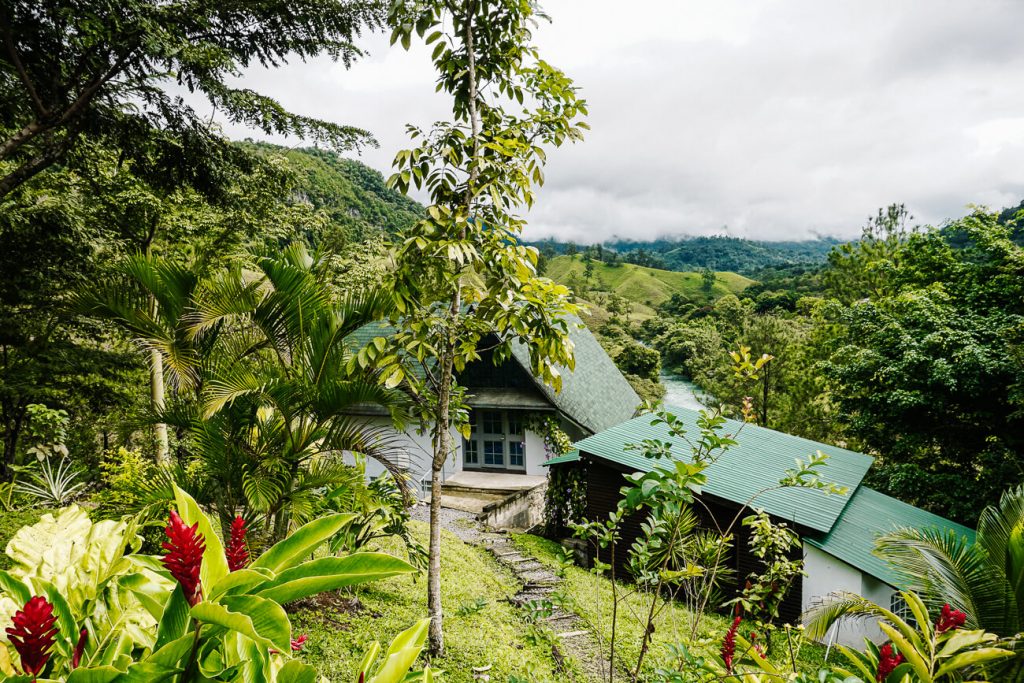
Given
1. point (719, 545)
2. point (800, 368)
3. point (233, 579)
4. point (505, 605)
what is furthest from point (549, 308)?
point (800, 368)

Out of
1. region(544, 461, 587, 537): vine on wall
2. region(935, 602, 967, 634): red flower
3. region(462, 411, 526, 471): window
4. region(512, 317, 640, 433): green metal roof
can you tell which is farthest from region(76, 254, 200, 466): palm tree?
region(462, 411, 526, 471): window

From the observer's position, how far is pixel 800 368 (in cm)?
2319

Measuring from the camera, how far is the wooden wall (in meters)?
10.2

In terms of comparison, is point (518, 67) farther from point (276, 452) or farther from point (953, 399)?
→ point (953, 399)

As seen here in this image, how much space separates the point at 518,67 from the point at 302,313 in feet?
10.5

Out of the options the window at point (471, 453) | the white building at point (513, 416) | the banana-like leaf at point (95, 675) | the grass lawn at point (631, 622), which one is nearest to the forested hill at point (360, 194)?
the white building at point (513, 416)

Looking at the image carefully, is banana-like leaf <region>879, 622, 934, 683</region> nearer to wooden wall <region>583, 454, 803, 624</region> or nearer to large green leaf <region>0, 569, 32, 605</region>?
large green leaf <region>0, 569, 32, 605</region>

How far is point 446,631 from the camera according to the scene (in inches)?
248

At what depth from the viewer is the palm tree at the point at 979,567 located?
5.97 metres

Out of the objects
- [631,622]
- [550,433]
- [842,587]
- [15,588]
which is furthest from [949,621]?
[550,433]

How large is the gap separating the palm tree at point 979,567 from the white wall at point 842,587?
9.52 ft

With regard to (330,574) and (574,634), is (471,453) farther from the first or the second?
(330,574)

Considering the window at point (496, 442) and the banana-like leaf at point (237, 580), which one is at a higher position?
the banana-like leaf at point (237, 580)

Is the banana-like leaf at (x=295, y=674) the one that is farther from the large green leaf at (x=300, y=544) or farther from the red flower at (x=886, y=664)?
the red flower at (x=886, y=664)
